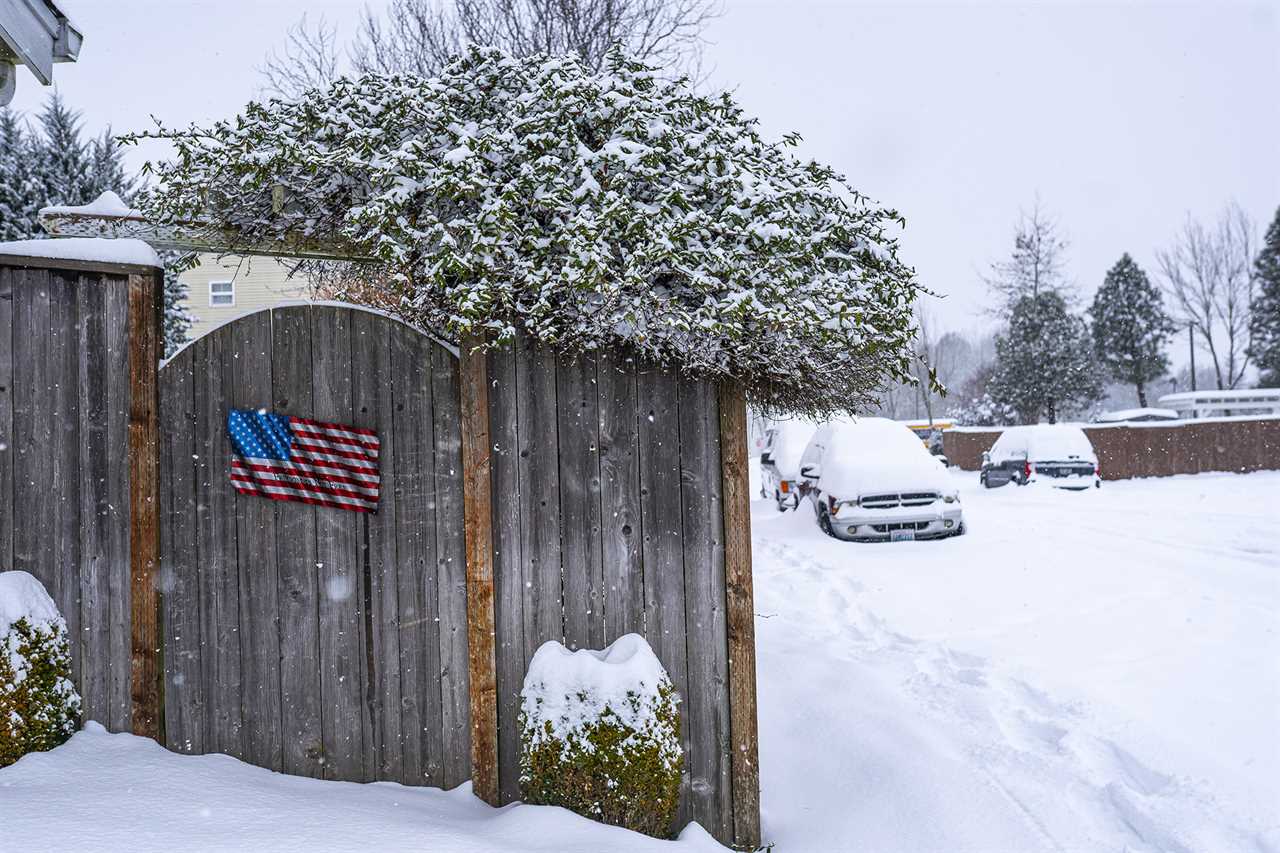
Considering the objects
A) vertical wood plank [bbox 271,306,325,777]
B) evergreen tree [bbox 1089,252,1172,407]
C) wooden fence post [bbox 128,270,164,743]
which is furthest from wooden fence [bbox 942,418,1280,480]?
wooden fence post [bbox 128,270,164,743]

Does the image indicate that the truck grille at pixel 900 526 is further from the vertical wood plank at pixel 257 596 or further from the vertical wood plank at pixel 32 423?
the vertical wood plank at pixel 32 423

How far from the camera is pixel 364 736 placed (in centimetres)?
345

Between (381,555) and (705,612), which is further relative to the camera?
(705,612)

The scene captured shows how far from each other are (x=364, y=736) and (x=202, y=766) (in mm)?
636

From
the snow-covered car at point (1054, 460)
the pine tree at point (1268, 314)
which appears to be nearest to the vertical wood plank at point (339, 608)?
the snow-covered car at point (1054, 460)

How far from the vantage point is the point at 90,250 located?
339 centimetres

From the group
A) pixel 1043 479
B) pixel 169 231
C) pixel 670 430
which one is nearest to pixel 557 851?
pixel 670 430

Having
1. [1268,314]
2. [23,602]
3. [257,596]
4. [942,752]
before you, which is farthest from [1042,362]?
[23,602]

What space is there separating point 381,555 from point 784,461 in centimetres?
1279

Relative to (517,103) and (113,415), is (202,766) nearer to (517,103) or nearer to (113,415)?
(113,415)

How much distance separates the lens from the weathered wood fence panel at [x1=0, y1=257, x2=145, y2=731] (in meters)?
3.31

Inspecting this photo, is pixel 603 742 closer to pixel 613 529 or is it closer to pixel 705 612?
pixel 705 612

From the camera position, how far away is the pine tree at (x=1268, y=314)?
118 feet

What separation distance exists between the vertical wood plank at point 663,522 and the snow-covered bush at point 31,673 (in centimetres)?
249
